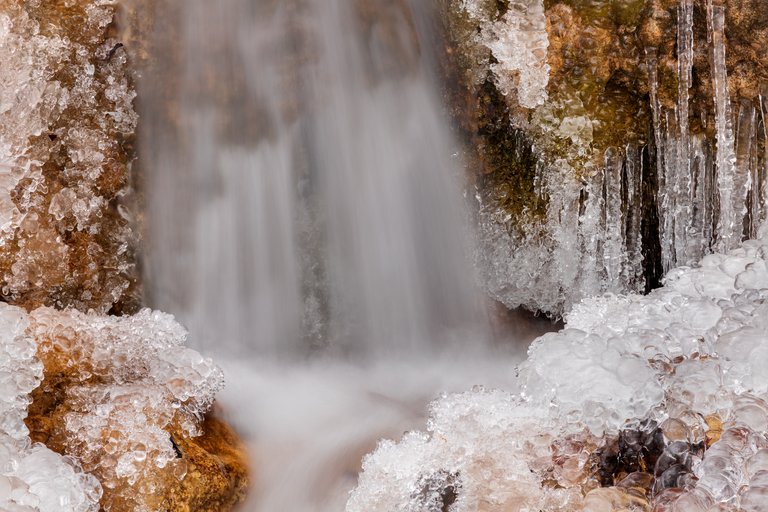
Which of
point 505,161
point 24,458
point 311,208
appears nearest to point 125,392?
point 24,458

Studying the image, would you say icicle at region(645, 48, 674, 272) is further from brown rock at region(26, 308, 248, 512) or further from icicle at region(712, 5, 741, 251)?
brown rock at region(26, 308, 248, 512)

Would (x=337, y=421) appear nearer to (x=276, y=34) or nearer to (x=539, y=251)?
(x=539, y=251)

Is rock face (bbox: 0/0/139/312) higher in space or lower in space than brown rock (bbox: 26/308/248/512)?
higher

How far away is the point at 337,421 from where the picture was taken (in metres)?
3.40

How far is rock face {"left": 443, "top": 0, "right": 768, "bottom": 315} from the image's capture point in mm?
3127

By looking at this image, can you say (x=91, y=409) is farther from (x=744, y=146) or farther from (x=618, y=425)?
(x=744, y=146)

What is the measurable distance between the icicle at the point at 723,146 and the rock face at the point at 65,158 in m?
2.61

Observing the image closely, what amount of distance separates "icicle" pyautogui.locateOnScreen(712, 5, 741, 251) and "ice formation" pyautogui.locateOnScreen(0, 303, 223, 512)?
225 centimetres

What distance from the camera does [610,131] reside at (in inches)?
133

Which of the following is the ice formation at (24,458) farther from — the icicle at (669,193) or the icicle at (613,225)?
the icicle at (669,193)

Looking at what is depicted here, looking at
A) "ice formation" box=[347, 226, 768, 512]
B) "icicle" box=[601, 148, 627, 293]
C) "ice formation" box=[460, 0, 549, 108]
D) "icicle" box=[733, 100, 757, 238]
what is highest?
"ice formation" box=[460, 0, 549, 108]

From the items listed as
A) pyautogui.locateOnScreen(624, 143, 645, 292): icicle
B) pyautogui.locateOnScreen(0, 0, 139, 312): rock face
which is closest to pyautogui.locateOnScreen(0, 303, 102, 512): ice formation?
pyautogui.locateOnScreen(0, 0, 139, 312): rock face

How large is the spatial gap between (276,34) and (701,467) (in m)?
2.65

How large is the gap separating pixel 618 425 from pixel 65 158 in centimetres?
259
